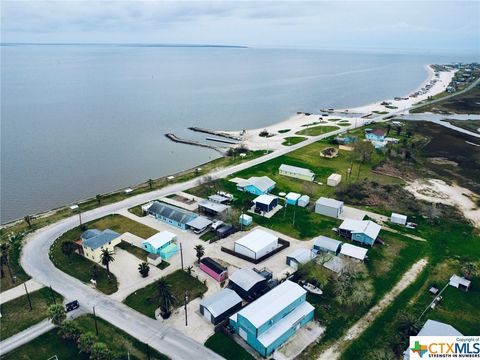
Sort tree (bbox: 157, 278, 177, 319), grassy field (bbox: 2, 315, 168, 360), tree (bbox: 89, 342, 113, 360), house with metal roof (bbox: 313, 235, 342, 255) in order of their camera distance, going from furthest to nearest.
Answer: house with metal roof (bbox: 313, 235, 342, 255)
tree (bbox: 157, 278, 177, 319)
grassy field (bbox: 2, 315, 168, 360)
tree (bbox: 89, 342, 113, 360)

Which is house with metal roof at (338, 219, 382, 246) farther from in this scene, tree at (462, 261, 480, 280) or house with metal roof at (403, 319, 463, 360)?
house with metal roof at (403, 319, 463, 360)

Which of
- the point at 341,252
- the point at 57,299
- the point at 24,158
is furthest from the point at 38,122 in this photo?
the point at 341,252

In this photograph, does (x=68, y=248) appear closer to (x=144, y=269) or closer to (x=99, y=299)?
(x=99, y=299)

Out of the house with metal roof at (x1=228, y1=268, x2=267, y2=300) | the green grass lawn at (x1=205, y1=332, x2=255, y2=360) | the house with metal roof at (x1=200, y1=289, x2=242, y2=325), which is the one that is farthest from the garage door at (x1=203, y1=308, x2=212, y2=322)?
the house with metal roof at (x1=228, y1=268, x2=267, y2=300)

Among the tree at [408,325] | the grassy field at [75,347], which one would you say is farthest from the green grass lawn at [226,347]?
the tree at [408,325]

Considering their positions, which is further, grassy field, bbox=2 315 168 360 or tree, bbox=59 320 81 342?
tree, bbox=59 320 81 342

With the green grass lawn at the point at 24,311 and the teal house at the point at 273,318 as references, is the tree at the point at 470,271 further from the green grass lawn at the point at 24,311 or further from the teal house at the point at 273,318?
the green grass lawn at the point at 24,311
